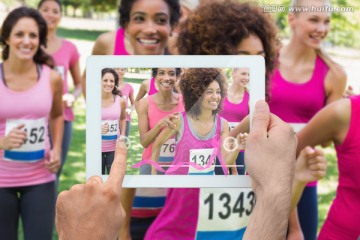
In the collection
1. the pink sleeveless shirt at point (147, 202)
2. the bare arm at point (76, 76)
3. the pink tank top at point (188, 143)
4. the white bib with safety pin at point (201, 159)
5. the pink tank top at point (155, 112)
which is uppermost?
the pink tank top at point (155, 112)

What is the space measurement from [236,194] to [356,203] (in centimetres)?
32

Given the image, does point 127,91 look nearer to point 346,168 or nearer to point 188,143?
point 188,143

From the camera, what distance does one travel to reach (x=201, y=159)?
93 cm

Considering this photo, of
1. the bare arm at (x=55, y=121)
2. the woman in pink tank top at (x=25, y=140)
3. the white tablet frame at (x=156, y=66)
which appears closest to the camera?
the white tablet frame at (x=156, y=66)

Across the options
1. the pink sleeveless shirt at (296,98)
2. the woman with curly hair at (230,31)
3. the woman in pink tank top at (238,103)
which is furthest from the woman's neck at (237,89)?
the pink sleeveless shirt at (296,98)

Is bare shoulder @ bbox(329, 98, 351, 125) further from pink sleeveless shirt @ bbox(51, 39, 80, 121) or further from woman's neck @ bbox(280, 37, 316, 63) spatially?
pink sleeveless shirt @ bbox(51, 39, 80, 121)

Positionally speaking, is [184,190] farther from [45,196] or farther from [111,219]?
[45,196]

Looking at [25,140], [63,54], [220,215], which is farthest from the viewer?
[63,54]

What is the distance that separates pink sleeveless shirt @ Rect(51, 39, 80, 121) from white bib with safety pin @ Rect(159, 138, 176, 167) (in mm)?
2382

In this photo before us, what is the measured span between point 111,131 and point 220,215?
462 millimetres

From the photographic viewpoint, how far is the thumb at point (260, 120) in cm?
82

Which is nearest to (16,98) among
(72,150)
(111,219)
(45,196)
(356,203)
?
(45,196)

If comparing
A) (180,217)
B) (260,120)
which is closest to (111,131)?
(260,120)

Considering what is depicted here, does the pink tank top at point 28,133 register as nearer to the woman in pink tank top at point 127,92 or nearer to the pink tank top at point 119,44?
the pink tank top at point 119,44
